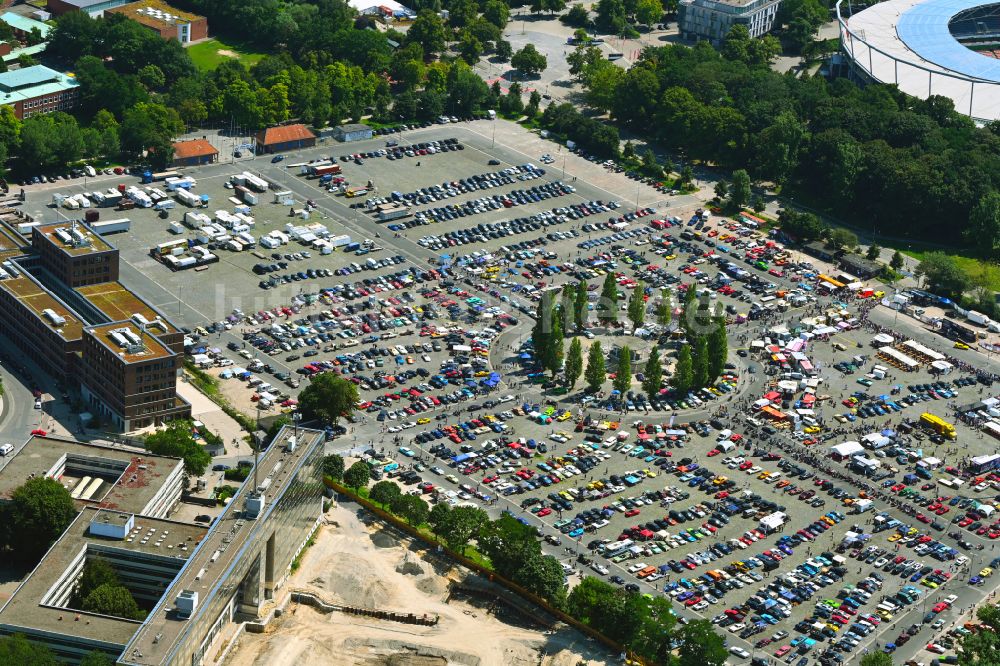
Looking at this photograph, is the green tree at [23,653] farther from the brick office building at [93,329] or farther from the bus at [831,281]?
the bus at [831,281]

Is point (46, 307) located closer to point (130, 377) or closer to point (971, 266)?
point (130, 377)

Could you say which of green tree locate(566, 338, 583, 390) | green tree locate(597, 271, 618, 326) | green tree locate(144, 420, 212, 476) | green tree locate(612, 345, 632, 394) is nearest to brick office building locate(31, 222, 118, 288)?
green tree locate(144, 420, 212, 476)

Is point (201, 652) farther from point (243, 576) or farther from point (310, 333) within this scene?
point (310, 333)

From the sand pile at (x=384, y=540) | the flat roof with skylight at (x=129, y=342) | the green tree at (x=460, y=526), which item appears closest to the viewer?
the green tree at (x=460, y=526)

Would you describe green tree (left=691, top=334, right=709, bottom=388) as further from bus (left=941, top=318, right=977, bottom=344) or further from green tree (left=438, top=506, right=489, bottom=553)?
green tree (left=438, top=506, right=489, bottom=553)

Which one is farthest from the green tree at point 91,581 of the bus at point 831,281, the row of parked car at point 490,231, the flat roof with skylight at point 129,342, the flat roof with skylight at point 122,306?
the bus at point 831,281

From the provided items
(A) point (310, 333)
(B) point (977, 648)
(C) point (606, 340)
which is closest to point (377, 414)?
(A) point (310, 333)
